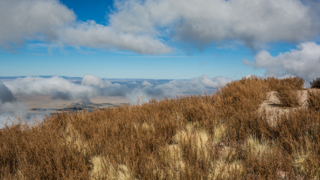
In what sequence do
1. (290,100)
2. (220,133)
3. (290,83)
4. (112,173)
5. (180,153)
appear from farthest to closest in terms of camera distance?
1. (290,83)
2. (290,100)
3. (220,133)
4. (180,153)
5. (112,173)

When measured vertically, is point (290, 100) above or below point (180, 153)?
above

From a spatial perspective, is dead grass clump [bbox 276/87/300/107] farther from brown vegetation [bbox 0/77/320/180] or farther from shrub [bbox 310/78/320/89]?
shrub [bbox 310/78/320/89]

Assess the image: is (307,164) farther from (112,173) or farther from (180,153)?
(112,173)

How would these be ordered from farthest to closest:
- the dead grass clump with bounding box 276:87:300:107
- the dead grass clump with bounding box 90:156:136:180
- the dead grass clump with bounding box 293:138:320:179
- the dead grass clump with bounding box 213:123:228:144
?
the dead grass clump with bounding box 276:87:300:107, the dead grass clump with bounding box 213:123:228:144, the dead grass clump with bounding box 90:156:136:180, the dead grass clump with bounding box 293:138:320:179

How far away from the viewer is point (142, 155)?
2525 millimetres

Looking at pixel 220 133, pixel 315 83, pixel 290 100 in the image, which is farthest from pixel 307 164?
pixel 315 83

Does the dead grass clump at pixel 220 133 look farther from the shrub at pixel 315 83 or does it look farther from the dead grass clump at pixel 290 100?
the shrub at pixel 315 83

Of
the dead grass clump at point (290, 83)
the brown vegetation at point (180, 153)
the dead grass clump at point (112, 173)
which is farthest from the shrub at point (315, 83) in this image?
the dead grass clump at point (112, 173)

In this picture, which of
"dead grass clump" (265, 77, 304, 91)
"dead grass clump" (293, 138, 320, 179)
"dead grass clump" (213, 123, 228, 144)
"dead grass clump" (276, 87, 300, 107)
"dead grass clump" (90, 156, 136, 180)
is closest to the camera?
"dead grass clump" (293, 138, 320, 179)

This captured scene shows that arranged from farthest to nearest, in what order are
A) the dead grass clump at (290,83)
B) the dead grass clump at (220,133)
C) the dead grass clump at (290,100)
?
the dead grass clump at (290,83), the dead grass clump at (290,100), the dead grass clump at (220,133)

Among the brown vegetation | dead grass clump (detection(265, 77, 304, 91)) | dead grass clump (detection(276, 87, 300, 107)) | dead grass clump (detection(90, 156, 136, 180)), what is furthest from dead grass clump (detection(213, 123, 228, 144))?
dead grass clump (detection(265, 77, 304, 91))

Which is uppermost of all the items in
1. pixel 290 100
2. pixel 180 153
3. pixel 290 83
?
pixel 290 83

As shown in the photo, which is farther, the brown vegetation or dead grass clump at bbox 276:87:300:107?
dead grass clump at bbox 276:87:300:107

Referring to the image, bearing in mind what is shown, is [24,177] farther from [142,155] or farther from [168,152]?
[168,152]
